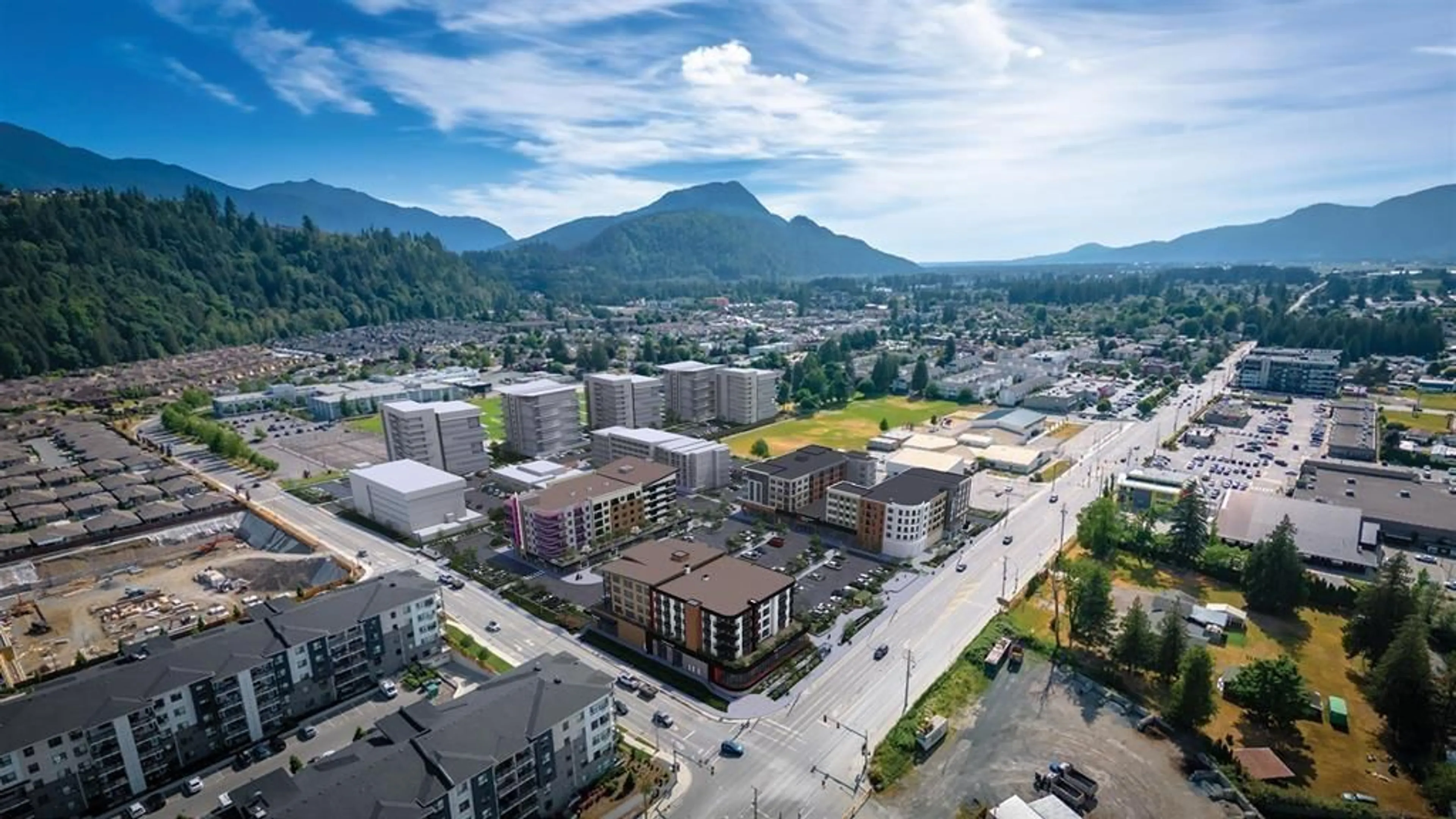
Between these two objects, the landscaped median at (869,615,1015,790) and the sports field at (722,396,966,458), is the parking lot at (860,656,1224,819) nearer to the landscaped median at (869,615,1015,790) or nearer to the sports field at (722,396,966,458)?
the landscaped median at (869,615,1015,790)

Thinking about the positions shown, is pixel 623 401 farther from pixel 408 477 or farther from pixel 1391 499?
pixel 1391 499

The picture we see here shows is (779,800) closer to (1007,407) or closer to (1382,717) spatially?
(1382,717)

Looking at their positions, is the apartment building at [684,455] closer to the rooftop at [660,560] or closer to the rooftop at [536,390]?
the rooftop at [536,390]

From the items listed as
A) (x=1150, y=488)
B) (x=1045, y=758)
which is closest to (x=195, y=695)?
(x=1045, y=758)

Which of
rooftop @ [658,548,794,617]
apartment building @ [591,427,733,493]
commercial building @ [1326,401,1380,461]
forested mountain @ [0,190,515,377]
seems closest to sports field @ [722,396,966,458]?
apartment building @ [591,427,733,493]

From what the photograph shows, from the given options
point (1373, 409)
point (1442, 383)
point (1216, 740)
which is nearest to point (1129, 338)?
point (1442, 383)
